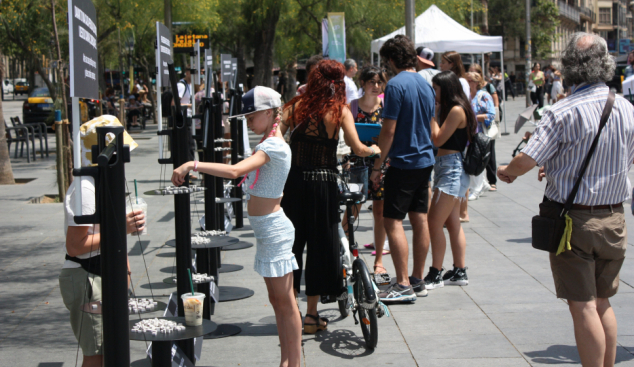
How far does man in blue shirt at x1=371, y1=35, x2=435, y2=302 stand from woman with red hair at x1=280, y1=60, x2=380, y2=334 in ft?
2.64

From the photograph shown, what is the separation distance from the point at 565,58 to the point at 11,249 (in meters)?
6.52

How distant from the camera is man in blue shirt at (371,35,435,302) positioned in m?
5.41

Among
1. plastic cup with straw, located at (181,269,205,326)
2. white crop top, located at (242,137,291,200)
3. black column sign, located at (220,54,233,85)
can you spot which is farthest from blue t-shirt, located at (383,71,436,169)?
black column sign, located at (220,54,233,85)

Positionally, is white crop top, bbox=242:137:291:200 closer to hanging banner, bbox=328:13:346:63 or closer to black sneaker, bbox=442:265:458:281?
black sneaker, bbox=442:265:458:281

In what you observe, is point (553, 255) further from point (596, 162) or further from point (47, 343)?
point (47, 343)

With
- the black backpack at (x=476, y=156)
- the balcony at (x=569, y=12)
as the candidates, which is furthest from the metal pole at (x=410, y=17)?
the balcony at (x=569, y=12)

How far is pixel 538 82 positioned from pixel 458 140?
2447 centimetres

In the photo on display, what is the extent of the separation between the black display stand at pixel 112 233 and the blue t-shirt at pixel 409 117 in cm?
323

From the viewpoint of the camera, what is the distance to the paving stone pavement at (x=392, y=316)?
14.6ft

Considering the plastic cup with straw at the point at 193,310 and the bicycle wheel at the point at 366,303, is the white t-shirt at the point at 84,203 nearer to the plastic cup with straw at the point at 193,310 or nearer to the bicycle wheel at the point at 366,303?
the plastic cup with straw at the point at 193,310

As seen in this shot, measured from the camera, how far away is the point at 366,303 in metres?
4.48

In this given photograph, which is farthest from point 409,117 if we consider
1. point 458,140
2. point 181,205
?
point 181,205

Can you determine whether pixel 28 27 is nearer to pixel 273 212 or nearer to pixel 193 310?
pixel 273 212

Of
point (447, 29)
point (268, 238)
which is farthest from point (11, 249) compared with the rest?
point (447, 29)
